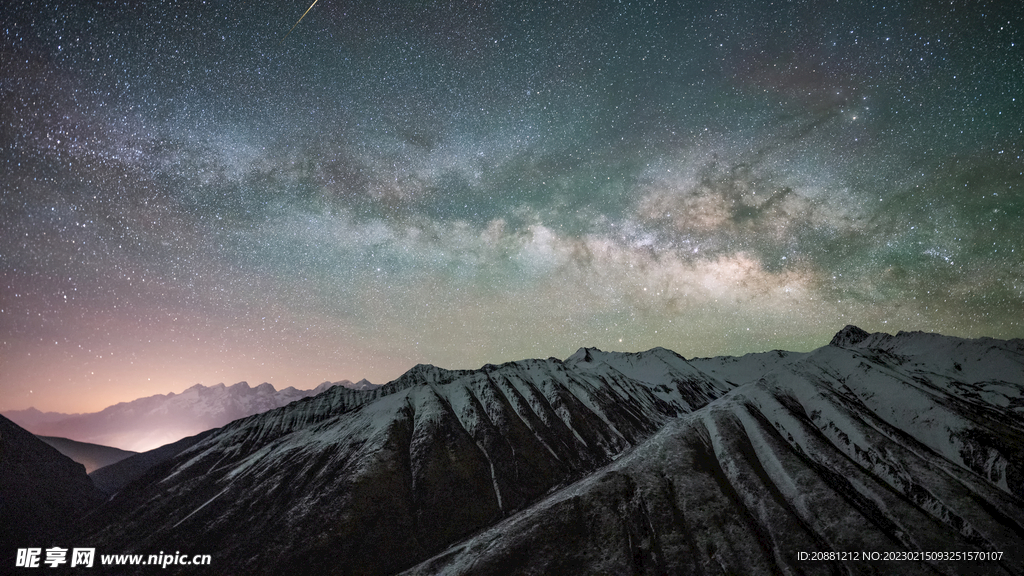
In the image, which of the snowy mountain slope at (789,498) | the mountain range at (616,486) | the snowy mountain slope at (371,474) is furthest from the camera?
the snowy mountain slope at (371,474)

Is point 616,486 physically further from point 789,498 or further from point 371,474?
point 371,474

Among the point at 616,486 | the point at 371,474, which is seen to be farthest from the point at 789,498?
Result: the point at 371,474

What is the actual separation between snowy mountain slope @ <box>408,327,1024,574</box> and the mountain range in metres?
0.43

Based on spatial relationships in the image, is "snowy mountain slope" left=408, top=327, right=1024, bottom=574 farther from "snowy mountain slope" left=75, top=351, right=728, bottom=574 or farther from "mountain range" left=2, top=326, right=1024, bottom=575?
"snowy mountain slope" left=75, top=351, right=728, bottom=574


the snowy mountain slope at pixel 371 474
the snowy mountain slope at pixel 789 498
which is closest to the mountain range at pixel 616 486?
the snowy mountain slope at pixel 789 498

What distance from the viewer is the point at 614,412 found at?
177625mm

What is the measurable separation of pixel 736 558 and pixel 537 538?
35.7 m

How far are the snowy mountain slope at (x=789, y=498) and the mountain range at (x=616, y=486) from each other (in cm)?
43

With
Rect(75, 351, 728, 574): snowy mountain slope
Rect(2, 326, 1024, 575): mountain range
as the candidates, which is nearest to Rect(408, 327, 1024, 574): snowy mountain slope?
Rect(2, 326, 1024, 575): mountain range

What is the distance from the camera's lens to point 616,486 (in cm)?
8794

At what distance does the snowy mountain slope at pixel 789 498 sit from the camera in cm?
Result: 6794

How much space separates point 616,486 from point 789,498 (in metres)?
37.7

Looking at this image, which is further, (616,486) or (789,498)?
(616,486)

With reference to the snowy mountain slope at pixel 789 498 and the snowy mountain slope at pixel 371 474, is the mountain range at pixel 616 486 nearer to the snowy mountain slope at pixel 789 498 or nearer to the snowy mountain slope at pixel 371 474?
the snowy mountain slope at pixel 789 498
